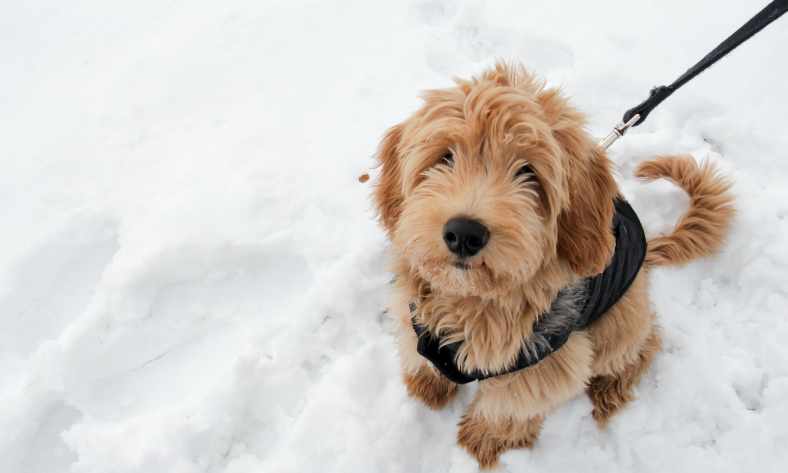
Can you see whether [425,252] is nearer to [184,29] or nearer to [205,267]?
[205,267]

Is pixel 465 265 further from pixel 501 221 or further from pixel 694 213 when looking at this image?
pixel 694 213

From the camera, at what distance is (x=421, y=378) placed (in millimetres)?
2736

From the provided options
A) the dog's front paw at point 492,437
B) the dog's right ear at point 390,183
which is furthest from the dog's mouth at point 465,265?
the dog's front paw at point 492,437

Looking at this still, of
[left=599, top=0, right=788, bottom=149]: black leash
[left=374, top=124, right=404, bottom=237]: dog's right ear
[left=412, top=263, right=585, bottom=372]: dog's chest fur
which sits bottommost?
[left=412, top=263, right=585, bottom=372]: dog's chest fur

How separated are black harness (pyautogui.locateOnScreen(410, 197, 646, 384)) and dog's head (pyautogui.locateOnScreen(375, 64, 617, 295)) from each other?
0.91 feet

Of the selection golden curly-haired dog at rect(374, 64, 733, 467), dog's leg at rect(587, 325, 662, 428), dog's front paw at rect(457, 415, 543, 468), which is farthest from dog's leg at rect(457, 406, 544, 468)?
dog's leg at rect(587, 325, 662, 428)

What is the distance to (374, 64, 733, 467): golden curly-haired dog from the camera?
171cm

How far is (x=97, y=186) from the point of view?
11.4ft

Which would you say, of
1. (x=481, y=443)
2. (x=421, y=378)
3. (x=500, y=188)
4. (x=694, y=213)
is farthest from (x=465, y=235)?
(x=694, y=213)

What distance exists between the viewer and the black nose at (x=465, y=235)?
165 cm

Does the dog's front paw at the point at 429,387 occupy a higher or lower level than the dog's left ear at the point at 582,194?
lower

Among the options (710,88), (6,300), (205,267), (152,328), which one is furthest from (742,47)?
(6,300)

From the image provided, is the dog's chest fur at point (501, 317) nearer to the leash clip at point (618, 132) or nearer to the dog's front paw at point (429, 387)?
the dog's front paw at point (429, 387)

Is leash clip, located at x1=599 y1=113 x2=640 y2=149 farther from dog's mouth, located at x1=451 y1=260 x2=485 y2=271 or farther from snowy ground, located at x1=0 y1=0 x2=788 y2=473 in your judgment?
dog's mouth, located at x1=451 y1=260 x2=485 y2=271
